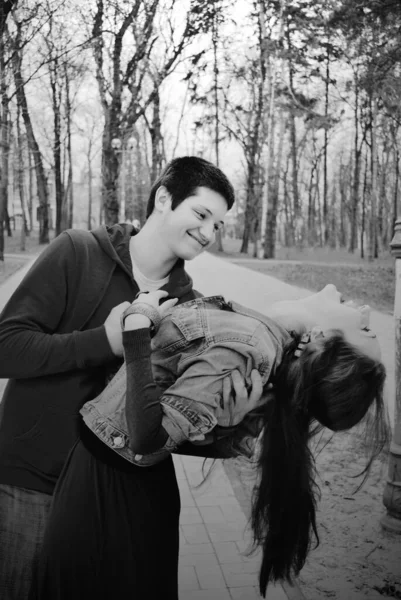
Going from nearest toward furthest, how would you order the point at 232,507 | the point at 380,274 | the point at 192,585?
the point at 192,585, the point at 232,507, the point at 380,274

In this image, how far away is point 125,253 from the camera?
1738mm

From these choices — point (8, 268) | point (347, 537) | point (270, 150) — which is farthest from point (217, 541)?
point (270, 150)

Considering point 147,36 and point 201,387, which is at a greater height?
point 147,36

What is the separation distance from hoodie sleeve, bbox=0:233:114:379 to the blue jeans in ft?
1.14

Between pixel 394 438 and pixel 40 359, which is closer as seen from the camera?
pixel 40 359

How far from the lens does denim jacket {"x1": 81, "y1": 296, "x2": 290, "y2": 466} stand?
133 cm

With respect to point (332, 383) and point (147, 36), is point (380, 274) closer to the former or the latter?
point (147, 36)

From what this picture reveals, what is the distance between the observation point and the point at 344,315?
1.51m

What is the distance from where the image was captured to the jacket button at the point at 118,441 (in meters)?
1.41

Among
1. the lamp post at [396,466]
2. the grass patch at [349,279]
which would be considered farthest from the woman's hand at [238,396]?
the grass patch at [349,279]

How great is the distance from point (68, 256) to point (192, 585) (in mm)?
2008

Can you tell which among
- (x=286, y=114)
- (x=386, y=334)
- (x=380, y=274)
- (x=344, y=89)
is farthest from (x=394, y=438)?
(x=286, y=114)

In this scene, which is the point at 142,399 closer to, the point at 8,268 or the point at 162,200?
the point at 162,200

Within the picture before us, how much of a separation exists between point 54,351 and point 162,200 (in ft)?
1.87
